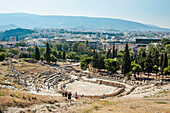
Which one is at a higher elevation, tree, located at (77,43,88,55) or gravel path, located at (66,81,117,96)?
tree, located at (77,43,88,55)

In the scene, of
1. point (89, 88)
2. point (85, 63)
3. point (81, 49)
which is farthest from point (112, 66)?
point (81, 49)

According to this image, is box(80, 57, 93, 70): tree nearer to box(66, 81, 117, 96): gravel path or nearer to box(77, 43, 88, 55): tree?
box(66, 81, 117, 96): gravel path

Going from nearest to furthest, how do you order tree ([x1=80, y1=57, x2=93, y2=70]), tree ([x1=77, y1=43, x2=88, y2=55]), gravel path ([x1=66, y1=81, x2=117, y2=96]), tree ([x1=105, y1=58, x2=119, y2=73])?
gravel path ([x1=66, y1=81, x2=117, y2=96]) < tree ([x1=105, y1=58, x2=119, y2=73]) < tree ([x1=80, y1=57, x2=93, y2=70]) < tree ([x1=77, y1=43, x2=88, y2=55])

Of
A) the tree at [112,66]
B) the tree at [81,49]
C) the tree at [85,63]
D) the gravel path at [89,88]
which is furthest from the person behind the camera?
the tree at [81,49]

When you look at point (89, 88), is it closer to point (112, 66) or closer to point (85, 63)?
point (112, 66)

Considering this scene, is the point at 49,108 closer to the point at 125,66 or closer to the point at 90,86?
the point at 90,86

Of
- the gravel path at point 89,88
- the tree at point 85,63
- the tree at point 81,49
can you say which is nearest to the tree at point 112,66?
the tree at point 85,63

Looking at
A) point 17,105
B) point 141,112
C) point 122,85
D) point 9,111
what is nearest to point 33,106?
point 17,105

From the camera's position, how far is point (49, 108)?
43.1 ft

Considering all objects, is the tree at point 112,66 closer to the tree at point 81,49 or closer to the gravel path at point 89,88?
the gravel path at point 89,88

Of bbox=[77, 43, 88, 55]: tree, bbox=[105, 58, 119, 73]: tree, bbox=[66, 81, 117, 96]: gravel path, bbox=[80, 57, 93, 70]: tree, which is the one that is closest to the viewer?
bbox=[66, 81, 117, 96]: gravel path

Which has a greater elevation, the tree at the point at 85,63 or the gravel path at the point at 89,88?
the tree at the point at 85,63

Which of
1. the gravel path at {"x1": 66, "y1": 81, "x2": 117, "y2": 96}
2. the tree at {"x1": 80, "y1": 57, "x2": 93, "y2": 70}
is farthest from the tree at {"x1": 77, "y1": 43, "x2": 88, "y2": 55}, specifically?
the gravel path at {"x1": 66, "y1": 81, "x2": 117, "y2": 96}

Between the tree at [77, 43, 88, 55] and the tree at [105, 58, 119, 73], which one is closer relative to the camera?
the tree at [105, 58, 119, 73]
